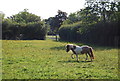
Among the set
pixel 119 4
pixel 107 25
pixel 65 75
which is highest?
pixel 119 4

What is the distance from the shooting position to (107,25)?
→ 35.8m

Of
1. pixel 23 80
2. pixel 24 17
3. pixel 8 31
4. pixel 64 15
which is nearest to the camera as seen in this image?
pixel 23 80

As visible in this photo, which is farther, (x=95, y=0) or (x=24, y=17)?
(x=24, y=17)

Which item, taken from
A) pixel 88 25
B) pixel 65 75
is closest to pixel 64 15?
pixel 88 25

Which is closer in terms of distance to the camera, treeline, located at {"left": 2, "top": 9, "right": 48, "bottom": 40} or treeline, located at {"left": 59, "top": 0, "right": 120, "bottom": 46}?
treeline, located at {"left": 59, "top": 0, "right": 120, "bottom": 46}

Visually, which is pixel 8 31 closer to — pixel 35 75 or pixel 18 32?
pixel 18 32

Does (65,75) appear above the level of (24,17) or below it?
below

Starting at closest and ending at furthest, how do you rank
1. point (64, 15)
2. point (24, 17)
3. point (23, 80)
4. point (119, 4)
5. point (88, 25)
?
point (23, 80) < point (119, 4) < point (88, 25) < point (24, 17) < point (64, 15)

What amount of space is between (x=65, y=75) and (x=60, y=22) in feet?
299

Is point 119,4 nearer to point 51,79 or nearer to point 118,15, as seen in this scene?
point 118,15

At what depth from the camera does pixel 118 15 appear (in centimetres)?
3431

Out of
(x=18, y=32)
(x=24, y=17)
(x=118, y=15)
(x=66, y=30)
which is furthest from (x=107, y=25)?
(x=24, y=17)

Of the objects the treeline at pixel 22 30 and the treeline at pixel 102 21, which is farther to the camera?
the treeline at pixel 22 30

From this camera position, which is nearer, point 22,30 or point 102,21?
point 102,21
